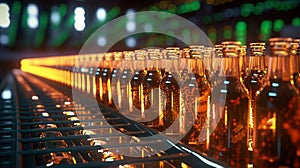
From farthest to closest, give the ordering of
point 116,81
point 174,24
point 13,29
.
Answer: point 13,29, point 174,24, point 116,81

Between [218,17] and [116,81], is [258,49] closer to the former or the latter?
[116,81]

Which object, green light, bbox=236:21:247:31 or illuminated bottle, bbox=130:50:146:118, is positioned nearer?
illuminated bottle, bbox=130:50:146:118

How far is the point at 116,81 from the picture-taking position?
4.23ft

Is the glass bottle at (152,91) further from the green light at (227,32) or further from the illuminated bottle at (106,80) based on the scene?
the green light at (227,32)

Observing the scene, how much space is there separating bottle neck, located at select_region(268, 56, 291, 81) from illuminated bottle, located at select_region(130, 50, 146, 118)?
0.42 metres

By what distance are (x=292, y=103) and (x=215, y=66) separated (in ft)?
0.98

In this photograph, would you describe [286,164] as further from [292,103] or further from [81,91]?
[81,91]

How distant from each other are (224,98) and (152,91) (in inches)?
10.0

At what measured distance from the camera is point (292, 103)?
1.91 ft

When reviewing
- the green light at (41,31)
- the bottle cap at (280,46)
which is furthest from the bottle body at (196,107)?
the green light at (41,31)

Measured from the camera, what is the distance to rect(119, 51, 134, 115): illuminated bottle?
3.64 ft

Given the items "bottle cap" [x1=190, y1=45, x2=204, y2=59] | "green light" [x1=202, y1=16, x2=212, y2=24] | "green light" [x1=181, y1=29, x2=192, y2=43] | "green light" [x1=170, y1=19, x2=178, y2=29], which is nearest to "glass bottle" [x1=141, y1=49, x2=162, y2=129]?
"bottle cap" [x1=190, y1=45, x2=204, y2=59]

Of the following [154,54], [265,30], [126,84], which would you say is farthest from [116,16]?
[154,54]

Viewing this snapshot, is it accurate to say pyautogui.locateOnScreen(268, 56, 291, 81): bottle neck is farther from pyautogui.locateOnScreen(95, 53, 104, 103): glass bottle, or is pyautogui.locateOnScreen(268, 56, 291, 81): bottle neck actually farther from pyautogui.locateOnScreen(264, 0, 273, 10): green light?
pyautogui.locateOnScreen(264, 0, 273, 10): green light
